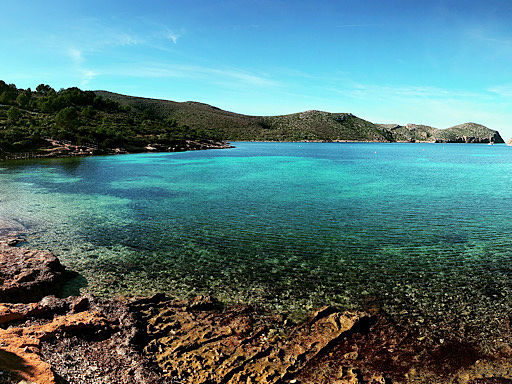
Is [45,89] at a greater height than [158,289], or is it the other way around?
[45,89]

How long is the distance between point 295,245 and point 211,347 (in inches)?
373

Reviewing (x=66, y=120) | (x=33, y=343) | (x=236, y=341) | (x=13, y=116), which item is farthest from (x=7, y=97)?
(x=236, y=341)

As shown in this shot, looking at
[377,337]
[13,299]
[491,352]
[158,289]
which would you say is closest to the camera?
[491,352]

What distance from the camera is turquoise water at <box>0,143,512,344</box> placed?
39.1ft

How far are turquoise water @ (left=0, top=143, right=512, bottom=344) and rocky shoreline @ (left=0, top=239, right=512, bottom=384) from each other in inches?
47.4

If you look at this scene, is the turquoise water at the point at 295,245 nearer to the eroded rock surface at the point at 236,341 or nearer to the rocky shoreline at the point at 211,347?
the eroded rock surface at the point at 236,341

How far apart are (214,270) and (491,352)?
1040 centimetres

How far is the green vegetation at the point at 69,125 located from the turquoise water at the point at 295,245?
5390 centimetres

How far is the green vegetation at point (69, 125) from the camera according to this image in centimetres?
7494

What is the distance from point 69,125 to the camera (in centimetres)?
8781

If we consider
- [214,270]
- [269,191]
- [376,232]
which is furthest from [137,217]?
[376,232]

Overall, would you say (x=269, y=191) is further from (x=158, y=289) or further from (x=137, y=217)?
(x=158, y=289)

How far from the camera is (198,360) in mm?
8133

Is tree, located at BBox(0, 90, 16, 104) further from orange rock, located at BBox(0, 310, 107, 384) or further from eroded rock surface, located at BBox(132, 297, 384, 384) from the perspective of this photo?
eroded rock surface, located at BBox(132, 297, 384, 384)
